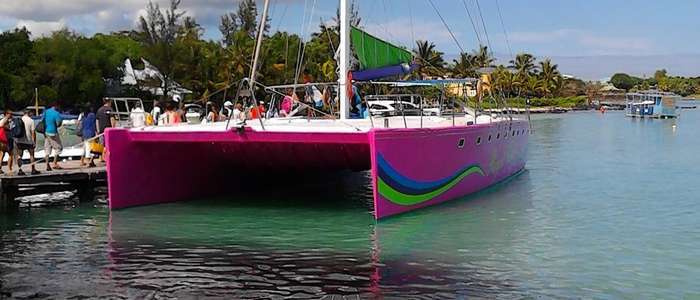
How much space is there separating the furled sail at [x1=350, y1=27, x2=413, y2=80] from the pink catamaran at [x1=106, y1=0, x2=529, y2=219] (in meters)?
0.02

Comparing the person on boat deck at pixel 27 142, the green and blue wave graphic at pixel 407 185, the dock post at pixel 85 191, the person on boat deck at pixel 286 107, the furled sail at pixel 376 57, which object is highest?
the furled sail at pixel 376 57

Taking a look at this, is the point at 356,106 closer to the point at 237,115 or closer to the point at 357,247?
the point at 237,115

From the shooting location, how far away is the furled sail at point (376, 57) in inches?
594

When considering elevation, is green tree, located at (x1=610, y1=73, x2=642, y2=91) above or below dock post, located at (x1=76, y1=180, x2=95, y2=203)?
above

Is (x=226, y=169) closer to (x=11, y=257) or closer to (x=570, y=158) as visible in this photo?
(x=11, y=257)

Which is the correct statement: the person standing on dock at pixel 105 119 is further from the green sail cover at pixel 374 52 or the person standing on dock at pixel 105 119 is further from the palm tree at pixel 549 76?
the palm tree at pixel 549 76

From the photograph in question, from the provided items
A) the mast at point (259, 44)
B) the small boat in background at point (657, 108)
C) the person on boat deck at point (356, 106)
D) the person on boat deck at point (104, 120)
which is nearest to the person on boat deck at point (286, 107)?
the person on boat deck at point (356, 106)

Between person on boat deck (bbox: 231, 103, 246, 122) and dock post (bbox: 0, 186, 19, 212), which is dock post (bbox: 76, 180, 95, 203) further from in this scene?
person on boat deck (bbox: 231, 103, 246, 122)

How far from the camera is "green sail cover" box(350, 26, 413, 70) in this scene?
1505cm

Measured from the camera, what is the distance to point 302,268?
31.7 feet

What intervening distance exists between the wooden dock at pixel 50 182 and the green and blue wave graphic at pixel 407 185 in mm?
6651

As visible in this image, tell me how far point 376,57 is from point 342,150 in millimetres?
2853

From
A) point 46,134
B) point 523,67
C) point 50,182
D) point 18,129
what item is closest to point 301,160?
point 50,182

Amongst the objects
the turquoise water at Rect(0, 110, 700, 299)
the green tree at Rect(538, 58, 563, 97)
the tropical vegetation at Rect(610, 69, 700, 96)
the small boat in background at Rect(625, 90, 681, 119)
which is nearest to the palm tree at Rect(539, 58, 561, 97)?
the green tree at Rect(538, 58, 563, 97)
